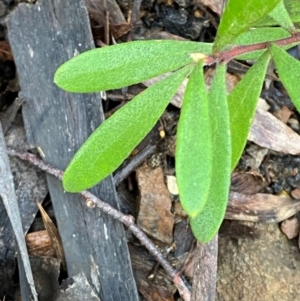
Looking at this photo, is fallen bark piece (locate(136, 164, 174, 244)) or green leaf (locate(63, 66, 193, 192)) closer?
green leaf (locate(63, 66, 193, 192))

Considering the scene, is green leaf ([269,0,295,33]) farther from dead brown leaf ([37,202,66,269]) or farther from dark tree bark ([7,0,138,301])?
dead brown leaf ([37,202,66,269])

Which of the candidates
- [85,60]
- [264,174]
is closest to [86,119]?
[85,60]

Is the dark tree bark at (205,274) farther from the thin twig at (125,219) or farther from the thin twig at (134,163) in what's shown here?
the thin twig at (134,163)

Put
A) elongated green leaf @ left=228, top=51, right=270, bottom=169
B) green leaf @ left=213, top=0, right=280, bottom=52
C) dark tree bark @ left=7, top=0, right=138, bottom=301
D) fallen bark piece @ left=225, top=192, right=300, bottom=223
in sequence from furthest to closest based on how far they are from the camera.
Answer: fallen bark piece @ left=225, top=192, right=300, bottom=223 < dark tree bark @ left=7, top=0, right=138, bottom=301 < elongated green leaf @ left=228, top=51, right=270, bottom=169 < green leaf @ left=213, top=0, right=280, bottom=52

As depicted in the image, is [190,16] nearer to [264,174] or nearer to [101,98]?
[101,98]

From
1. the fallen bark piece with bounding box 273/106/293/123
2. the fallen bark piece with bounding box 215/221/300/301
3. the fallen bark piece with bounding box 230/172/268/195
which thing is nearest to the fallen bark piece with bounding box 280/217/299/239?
the fallen bark piece with bounding box 215/221/300/301

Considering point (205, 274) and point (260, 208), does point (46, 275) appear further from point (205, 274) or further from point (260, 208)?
point (260, 208)

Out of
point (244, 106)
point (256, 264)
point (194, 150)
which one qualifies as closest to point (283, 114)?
point (256, 264)
